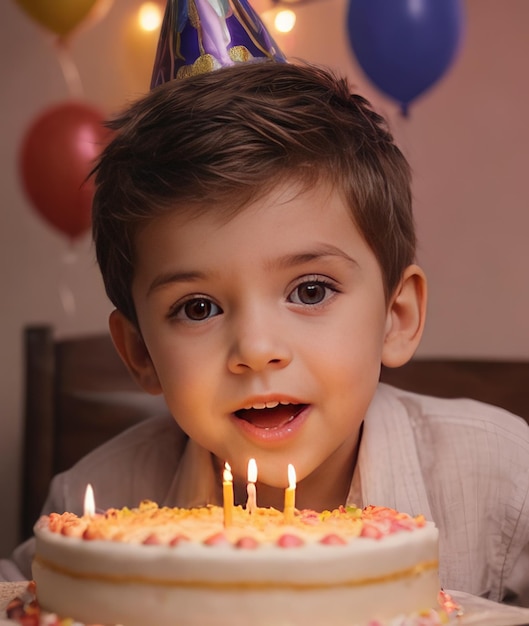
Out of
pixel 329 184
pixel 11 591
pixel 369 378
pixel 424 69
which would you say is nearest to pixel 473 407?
pixel 369 378

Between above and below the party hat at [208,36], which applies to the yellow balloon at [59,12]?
above

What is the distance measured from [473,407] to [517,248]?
1.26 meters

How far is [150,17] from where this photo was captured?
268 centimetres

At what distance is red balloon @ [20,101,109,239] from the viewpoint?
261 cm

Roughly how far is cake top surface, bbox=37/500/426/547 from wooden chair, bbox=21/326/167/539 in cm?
113

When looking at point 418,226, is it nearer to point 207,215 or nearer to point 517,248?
point 517,248

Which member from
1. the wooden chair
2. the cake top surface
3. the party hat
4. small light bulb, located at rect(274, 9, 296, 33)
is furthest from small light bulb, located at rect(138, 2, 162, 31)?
the cake top surface

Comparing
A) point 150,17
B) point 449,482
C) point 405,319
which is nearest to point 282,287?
point 405,319

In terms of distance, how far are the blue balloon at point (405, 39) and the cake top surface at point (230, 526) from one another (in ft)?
4.99

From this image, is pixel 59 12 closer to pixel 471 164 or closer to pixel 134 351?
pixel 471 164

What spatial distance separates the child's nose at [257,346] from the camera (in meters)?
1.08

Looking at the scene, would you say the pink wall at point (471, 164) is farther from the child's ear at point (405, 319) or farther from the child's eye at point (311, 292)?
the child's eye at point (311, 292)

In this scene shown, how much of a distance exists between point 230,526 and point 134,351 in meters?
0.58

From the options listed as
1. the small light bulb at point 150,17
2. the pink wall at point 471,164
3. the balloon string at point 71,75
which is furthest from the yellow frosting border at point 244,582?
the balloon string at point 71,75
